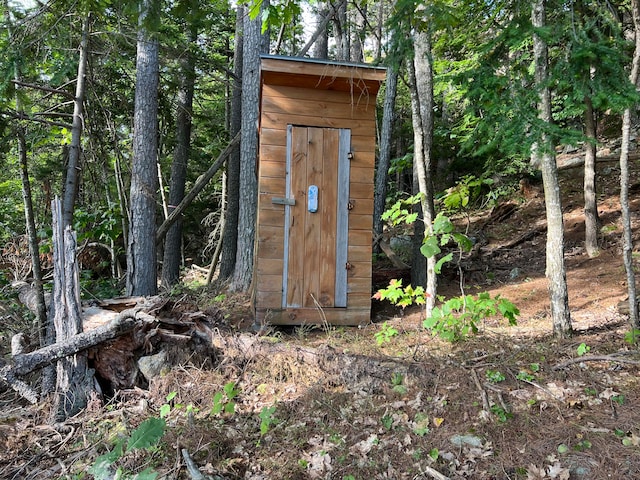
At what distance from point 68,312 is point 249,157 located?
3833 millimetres

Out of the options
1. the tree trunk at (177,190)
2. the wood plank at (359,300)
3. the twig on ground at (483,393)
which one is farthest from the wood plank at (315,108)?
the tree trunk at (177,190)

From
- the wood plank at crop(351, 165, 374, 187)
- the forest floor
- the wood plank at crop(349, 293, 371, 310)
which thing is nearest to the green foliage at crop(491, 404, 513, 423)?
the forest floor

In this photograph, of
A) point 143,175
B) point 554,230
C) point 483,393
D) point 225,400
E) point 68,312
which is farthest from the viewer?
point 143,175

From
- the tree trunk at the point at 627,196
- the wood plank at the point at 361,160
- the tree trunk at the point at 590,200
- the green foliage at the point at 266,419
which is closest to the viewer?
the green foliage at the point at 266,419

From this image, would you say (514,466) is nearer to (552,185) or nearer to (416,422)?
(416,422)

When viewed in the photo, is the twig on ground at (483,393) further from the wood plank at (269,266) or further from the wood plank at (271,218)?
the wood plank at (271,218)

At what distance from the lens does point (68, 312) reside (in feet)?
12.7

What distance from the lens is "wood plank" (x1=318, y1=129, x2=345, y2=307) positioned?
17.5ft

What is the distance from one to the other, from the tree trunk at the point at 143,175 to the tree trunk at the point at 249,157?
4.48 ft

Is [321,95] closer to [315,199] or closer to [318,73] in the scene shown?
[318,73]

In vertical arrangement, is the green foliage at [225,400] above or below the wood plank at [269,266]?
below

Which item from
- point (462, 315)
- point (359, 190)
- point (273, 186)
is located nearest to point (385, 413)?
Result: point (462, 315)

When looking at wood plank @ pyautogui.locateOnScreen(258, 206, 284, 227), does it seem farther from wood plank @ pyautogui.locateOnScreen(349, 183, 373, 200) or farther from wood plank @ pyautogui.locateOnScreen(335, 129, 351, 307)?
wood plank @ pyautogui.locateOnScreen(349, 183, 373, 200)

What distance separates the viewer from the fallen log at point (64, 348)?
3.44 meters
